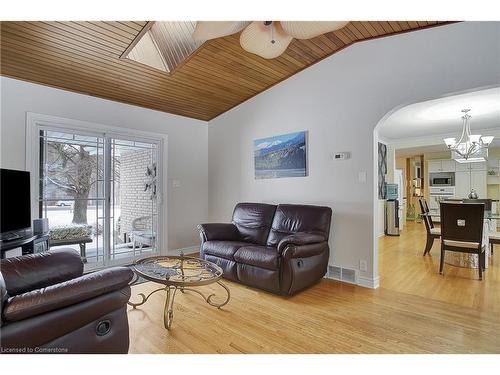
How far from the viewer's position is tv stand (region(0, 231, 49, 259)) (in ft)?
7.82

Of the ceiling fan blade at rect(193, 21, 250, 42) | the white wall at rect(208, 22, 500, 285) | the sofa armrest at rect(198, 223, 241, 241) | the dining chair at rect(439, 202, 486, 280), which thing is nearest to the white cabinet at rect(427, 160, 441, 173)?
the dining chair at rect(439, 202, 486, 280)

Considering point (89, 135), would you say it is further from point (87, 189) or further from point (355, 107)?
point (355, 107)

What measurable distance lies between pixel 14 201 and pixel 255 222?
108 inches

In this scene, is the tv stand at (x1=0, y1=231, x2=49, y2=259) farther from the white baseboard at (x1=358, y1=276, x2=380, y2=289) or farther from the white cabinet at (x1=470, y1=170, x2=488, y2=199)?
the white cabinet at (x1=470, y1=170, x2=488, y2=199)

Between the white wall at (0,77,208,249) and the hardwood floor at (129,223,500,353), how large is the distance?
1.76 meters

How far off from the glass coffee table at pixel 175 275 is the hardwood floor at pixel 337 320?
11cm

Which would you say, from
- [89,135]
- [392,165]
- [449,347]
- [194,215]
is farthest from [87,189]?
[392,165]

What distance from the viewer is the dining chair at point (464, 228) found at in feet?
11.0

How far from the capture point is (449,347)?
1932 millimetres

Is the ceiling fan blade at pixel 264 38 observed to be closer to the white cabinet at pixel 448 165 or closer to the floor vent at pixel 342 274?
the floor vent at pixel 342 274

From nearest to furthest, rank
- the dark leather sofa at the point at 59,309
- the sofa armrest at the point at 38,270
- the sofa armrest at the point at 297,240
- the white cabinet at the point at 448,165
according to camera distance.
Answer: the dark leather sofa at the point at 59,309
the sofa armrest at the point at 38,270
the sofa armrest at the point at 297,240
the white cabinet at the point at 448,165

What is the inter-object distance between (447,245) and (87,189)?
16.6 ft

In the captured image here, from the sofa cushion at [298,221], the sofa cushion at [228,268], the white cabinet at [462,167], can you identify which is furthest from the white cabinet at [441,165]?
the sofa cushion at [228,268]

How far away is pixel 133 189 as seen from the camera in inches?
168
